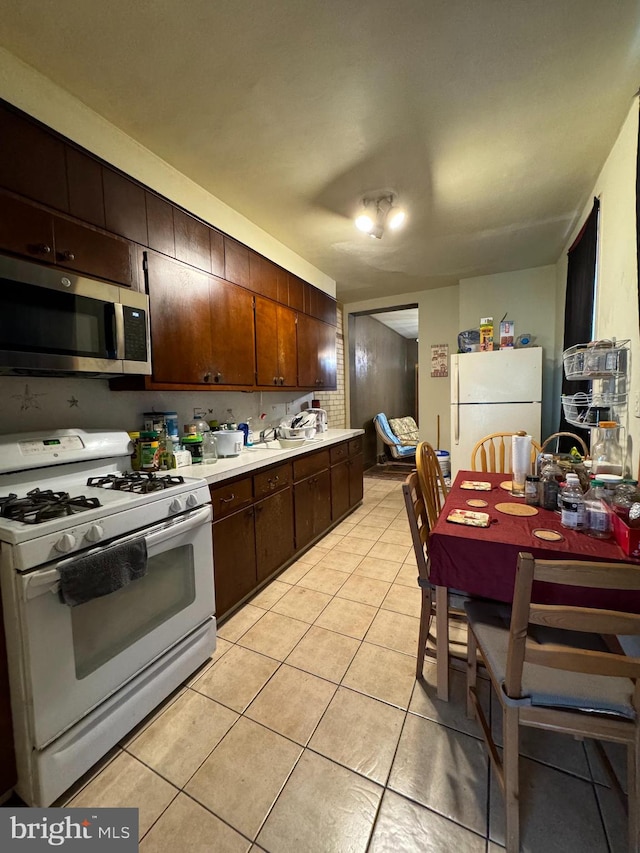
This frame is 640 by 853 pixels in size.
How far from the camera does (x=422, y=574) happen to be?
4.74ft

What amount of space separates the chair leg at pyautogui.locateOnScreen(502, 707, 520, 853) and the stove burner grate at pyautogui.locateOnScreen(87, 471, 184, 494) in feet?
4.56

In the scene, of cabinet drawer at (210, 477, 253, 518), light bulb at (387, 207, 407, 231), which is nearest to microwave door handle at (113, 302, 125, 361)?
cabinet drawer at (210, 477, 253, 518)

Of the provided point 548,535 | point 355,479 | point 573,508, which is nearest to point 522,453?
point 573,508

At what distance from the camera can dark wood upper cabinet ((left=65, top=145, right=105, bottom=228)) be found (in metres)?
1.46

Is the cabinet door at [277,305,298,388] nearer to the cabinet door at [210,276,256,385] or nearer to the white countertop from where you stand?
the cabinet door at [210,276,256,385]

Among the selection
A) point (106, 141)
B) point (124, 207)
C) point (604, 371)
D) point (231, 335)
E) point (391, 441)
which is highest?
point (106, 141)

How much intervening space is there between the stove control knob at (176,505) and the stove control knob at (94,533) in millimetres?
282

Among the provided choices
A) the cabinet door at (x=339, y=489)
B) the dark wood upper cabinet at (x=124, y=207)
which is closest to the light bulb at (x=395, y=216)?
the dark wood upper cabinet at (x=124, y=207)

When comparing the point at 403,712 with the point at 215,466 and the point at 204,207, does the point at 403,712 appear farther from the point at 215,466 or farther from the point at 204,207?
the point at 204,207

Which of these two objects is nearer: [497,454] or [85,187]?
[85,187]

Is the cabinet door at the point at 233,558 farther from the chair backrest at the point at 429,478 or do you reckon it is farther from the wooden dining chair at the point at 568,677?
the wooden dining chair at the point at 568,677

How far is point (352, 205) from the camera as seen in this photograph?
7.77 feet

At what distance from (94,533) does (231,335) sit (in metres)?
1.55

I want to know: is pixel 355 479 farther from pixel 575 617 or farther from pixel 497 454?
pixel 575 617
